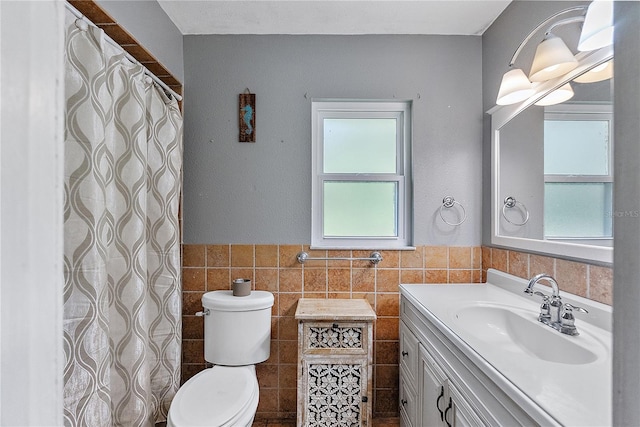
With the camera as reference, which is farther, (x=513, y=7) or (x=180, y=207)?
(x=180, y=207)

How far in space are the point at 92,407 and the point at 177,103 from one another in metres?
1.61

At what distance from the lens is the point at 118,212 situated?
1479 millimetres

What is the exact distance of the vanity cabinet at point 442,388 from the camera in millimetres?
875

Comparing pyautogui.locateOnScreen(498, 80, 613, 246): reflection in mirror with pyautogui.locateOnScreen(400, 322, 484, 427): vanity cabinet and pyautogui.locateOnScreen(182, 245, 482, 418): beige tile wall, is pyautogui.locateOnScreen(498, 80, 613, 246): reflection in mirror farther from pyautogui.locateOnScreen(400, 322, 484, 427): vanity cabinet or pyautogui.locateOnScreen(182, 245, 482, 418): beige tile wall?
pyautogui.locateOnScreen(400, 322, 484, 427): vanity cabinet

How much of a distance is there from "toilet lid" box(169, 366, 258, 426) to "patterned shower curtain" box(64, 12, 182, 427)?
24cm

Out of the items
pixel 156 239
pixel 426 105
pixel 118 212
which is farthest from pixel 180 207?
pixel 426 105

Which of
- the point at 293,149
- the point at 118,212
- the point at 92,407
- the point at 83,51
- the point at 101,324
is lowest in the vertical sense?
the point at 92,407

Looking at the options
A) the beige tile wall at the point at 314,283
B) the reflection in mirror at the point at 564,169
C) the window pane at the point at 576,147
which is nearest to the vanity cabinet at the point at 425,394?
the beige tile wall at the point at 314,283

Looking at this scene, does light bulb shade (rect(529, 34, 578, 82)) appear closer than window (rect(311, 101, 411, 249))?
Yes

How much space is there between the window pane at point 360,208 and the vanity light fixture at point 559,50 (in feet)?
2.76

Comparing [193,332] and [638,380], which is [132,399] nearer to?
[193,332]

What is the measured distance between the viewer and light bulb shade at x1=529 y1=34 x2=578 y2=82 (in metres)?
1.29

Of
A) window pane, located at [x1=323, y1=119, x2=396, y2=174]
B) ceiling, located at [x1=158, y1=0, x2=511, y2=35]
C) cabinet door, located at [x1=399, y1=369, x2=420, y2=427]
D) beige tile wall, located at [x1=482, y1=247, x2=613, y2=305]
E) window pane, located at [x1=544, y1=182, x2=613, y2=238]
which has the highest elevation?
ceiling, located at [x1=158, y1=0, x2=511, y2=35]

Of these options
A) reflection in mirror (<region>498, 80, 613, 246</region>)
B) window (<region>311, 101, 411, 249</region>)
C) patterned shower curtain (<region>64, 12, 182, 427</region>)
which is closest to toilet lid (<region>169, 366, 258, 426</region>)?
patterned shower curtain (<region>64, 12, 182, 427</region>)
